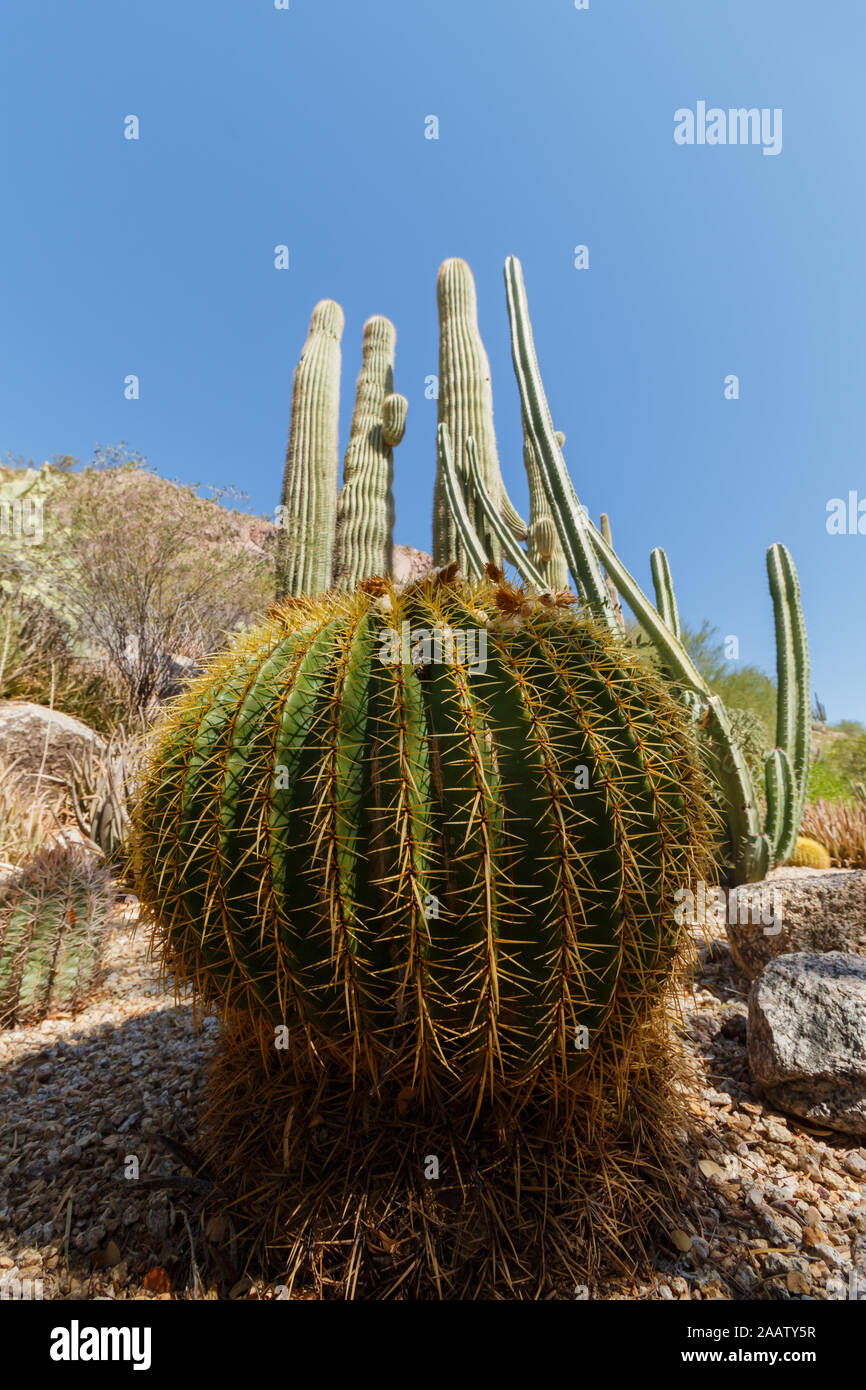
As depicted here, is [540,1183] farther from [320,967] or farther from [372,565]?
[372,565]

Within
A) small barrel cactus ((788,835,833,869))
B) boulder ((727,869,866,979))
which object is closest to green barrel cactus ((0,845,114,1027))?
boulder ((727,869,866,979))

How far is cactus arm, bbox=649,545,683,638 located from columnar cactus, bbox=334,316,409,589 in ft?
23.0

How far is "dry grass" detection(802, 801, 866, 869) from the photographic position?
538cm

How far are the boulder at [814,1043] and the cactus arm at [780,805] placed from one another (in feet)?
6.92

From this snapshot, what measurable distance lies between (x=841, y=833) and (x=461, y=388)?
31.7 feet

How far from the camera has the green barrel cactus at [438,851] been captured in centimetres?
154

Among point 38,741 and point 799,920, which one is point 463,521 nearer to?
point 799,920

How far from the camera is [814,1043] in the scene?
2.31m

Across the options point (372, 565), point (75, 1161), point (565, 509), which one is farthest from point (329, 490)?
point (75, 1161)

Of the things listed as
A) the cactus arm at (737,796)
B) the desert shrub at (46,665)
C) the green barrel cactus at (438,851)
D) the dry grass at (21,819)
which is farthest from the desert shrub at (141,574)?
the green barrel cactus at (438,851)
